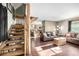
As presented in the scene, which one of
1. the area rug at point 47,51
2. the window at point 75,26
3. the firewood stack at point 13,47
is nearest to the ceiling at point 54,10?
the window at point 75,26

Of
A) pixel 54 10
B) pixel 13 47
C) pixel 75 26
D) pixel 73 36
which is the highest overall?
pixel 54 10

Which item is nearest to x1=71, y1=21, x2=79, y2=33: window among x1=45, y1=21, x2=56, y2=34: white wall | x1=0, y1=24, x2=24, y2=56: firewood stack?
x1=45, y1=21, x2=56, y2=34: white wall

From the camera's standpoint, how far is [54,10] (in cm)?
176

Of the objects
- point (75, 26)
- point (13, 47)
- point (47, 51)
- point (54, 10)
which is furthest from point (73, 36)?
point (13, 47)

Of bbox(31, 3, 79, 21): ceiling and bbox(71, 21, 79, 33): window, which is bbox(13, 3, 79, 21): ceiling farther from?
bbox(71, 21, 79, 33): window

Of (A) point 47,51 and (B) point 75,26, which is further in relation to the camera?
(A) point 47,51

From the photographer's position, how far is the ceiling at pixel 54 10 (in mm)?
1719

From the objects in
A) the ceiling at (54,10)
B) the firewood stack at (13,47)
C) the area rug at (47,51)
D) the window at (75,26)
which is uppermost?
the ceiling at (54,10)

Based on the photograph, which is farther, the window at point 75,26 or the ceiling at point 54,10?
the window at point 75,26

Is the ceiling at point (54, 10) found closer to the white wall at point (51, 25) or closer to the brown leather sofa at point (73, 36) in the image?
the white wall at point (51, 25)

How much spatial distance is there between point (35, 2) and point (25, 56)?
1.22 m

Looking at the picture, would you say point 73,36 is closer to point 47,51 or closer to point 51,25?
point 47,51

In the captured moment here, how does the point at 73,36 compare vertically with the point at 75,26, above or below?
below

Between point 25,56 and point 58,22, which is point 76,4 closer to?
point 58,22
